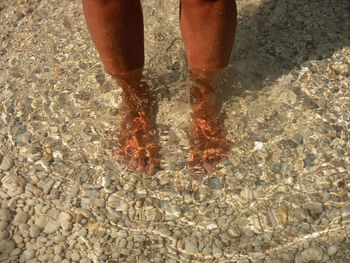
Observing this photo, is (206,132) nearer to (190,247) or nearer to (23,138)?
(190,247)

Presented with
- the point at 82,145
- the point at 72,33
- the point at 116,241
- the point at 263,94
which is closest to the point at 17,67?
the point at 72,33

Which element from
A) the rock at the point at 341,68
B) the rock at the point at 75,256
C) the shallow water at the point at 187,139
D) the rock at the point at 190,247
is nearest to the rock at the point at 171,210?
the shallow water at the point at 187,139

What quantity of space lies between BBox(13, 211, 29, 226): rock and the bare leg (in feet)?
2.93

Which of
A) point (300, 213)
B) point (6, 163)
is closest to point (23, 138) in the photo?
point (6, 163)

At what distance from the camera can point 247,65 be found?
2658mm

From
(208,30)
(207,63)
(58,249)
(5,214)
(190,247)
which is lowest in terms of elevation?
(190,247)

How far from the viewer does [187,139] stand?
229 cm

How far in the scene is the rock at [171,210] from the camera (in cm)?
204

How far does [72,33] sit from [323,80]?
69.3 inches

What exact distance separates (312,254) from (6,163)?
65.3 inches

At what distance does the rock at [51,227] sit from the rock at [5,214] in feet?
0.66

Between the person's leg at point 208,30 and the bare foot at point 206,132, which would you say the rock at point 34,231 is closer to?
the bare foot at point 206,132

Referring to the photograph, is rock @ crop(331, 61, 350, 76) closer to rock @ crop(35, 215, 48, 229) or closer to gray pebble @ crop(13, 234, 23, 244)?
rock @ crop(35, 215, 48, 229)

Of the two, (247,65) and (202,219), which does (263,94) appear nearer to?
(247,65)
